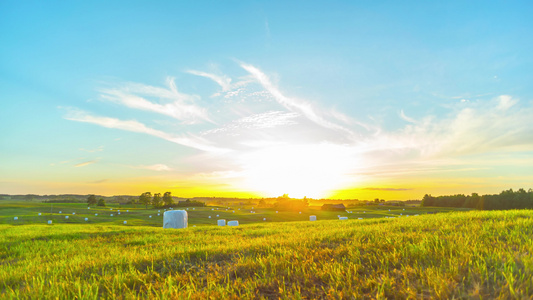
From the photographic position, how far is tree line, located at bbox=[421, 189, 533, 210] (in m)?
70.9

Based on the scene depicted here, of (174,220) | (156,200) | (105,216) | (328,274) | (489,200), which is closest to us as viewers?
(328,274)

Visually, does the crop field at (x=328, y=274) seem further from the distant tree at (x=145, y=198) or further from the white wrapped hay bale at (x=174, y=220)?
the distant tree at (x=145, y=198)

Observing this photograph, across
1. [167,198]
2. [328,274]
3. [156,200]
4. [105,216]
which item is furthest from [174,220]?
[167,198]

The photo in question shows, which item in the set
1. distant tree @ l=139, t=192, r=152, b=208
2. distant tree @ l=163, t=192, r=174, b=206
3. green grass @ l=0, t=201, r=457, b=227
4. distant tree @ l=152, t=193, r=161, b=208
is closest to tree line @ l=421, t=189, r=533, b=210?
green grass @ l=0, t=201, r=457, b=227

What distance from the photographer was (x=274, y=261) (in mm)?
4852

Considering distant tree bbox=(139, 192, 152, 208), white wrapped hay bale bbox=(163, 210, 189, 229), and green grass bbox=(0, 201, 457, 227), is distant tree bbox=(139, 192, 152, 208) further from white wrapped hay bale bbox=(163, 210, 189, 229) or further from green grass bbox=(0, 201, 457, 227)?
white wrapped hay bale bbox=(163, 210, 189, 229)

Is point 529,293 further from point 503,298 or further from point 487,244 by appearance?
point 487,244

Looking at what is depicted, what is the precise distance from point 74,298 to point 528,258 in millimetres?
6197

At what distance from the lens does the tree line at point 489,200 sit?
70875 millimetres

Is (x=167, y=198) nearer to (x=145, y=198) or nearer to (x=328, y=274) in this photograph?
(x=145, y=198)

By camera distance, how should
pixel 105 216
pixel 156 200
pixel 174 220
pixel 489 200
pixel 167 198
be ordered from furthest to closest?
pixel 167 198, pixel 156 200, pixel 489 200, pixel 105 216, pixel 174 220

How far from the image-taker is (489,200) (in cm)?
8338

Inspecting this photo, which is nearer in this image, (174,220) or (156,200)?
(174,220)

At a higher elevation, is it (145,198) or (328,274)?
(328,274)
